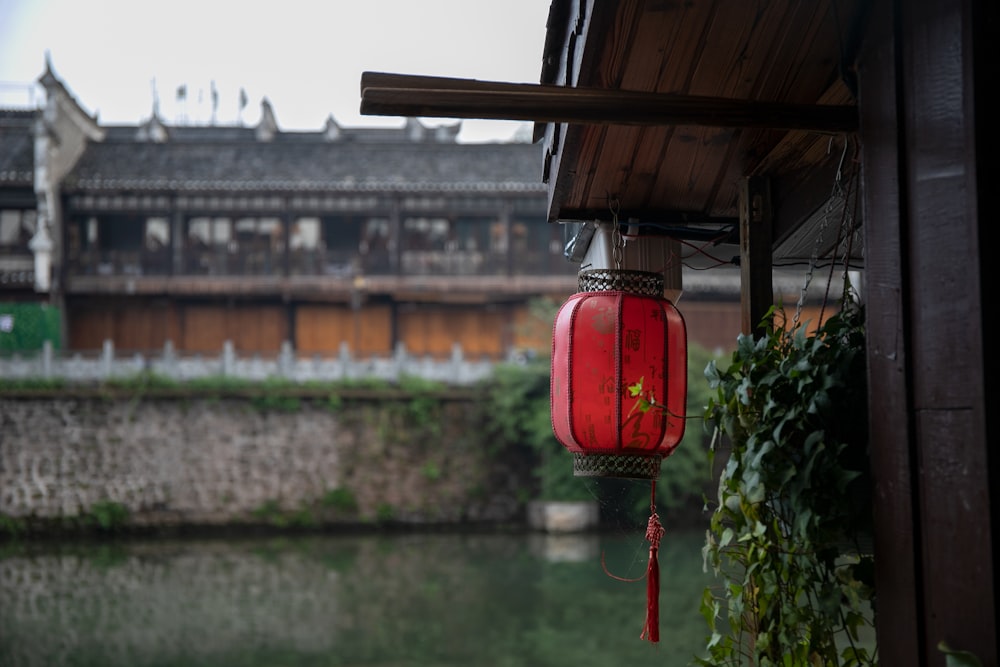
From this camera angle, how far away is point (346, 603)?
9.41 m

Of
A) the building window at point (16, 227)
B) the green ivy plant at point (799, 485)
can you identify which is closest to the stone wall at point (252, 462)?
the building window at point (16, 227)

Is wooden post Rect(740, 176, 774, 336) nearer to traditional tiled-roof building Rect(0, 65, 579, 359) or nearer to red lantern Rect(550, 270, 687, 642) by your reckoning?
red lantern Rect(550, 270, 687, 642)

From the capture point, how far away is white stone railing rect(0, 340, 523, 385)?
14.0 m

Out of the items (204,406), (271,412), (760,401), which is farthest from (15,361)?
(760,401)

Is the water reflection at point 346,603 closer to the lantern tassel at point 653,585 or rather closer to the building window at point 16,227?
the lantern tassel at point 653,585

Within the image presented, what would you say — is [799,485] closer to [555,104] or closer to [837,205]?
[555,104]

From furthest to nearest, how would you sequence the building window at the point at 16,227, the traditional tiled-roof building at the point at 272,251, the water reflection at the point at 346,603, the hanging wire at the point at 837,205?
the building window at the point at 16,227, the traditional tiled-roof building at the point at 272,251, the water reflection at the point at 346,603, the hanging wire at the point at 837,205

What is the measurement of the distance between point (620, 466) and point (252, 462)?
12.0 metres

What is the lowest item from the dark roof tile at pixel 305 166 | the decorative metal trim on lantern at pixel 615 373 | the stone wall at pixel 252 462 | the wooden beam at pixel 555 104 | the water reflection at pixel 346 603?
the water reflection at pixel 346 603

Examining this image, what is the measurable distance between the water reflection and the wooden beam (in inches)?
196

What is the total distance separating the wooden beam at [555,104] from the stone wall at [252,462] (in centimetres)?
1244

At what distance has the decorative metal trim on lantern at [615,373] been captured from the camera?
100 inches

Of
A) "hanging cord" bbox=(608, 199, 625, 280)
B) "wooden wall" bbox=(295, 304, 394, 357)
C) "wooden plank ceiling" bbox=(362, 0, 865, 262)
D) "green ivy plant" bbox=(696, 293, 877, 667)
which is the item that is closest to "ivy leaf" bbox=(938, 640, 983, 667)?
"green ivy plant" bbox=(696, 293, 877, 667)

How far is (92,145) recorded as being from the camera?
56.6 ft
